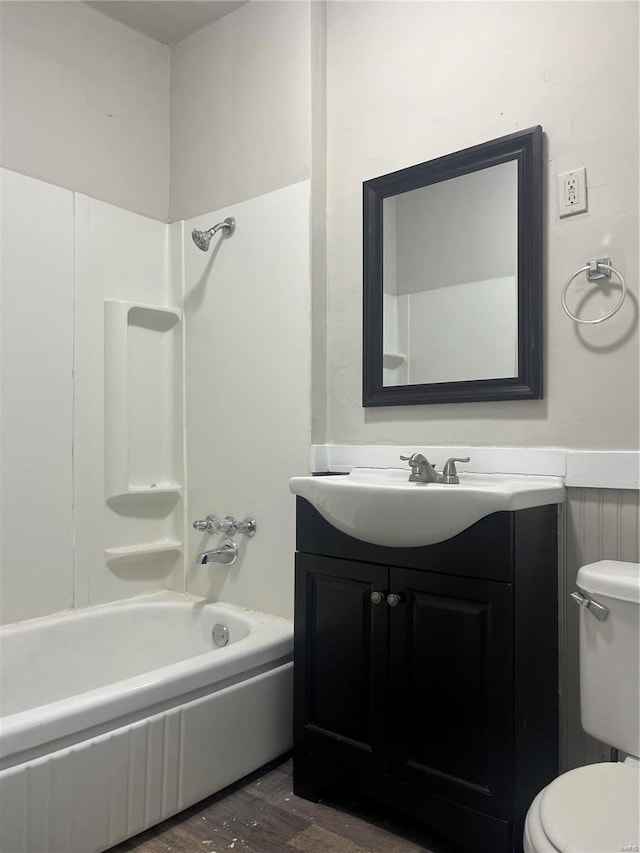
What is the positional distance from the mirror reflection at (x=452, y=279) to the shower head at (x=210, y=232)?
594mm

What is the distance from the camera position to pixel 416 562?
62.7 inches

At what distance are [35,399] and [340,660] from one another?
1.30 metres

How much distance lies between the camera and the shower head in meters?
2.34

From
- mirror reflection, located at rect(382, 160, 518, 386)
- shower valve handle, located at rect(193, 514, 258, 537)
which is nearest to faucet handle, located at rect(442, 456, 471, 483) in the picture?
mirror reflection, located at rect(382, 160, 518, 386)

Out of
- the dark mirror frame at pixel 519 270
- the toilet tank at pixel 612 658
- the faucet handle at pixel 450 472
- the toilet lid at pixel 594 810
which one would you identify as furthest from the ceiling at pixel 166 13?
the toilet lid at pixel 594 810

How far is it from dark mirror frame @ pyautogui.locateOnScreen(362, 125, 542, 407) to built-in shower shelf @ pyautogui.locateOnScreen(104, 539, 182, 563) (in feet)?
3.25

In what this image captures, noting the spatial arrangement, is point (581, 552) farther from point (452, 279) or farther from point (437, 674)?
point (452, 279)

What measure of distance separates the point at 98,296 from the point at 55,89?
712mm

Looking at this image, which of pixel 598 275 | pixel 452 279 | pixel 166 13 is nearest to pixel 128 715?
pixel 452 279

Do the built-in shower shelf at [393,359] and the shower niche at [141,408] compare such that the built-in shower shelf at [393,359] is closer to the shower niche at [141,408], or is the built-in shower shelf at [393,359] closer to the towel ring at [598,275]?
the towel ring at [598,275]

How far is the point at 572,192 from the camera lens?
1.68m

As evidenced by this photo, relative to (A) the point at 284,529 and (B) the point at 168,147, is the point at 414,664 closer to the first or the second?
(A) the point at 284,529

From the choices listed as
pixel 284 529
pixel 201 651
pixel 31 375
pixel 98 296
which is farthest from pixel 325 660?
pixel 98 296

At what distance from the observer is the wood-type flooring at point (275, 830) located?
5.16 ft
